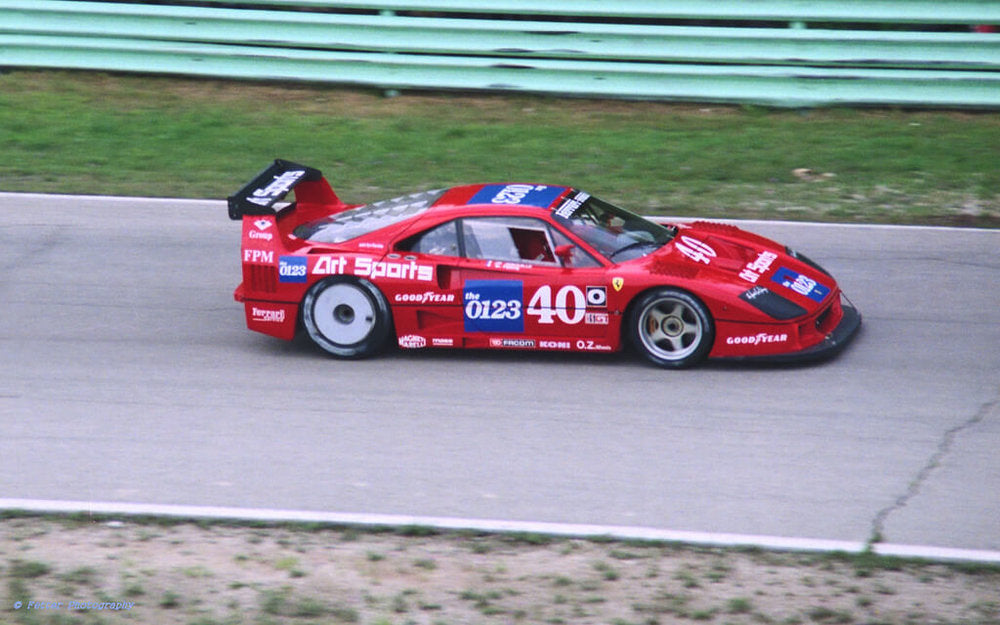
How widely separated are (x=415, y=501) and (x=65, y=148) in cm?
949

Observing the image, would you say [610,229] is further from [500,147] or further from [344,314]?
[500,147]

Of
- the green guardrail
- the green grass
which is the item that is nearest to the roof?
the green grass

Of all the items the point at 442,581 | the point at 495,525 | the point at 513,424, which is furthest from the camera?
the point at 513,424

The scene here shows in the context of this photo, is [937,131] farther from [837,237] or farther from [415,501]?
[415,501]

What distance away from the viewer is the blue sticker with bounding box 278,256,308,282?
→ 866 cm

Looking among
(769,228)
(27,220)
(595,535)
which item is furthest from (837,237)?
(27,220)

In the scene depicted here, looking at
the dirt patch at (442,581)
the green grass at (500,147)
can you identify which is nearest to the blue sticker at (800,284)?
the dirt patch at (442,581)

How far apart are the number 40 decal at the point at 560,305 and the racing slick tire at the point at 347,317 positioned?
1053 millimetres

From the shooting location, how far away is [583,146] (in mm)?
13930

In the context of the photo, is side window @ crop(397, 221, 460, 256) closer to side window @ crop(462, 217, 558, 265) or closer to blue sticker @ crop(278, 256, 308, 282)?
side window @ crop(462, 217, 558, 265)

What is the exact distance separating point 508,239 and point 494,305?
470 mm

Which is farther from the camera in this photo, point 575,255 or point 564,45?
point 564,45

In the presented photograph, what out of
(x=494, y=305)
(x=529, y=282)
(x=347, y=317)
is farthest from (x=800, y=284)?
(x=347, y=317)

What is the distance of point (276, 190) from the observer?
9062 mm
